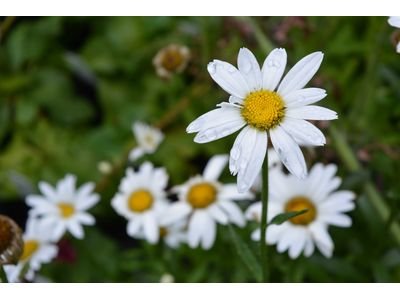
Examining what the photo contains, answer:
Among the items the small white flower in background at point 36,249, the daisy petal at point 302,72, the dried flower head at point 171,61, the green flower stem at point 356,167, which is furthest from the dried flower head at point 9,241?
the green flower stem at point 356,167

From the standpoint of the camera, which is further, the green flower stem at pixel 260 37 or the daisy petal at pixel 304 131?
the green flower stem at pixel 260 37

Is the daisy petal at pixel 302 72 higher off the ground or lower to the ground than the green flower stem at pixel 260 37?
lower

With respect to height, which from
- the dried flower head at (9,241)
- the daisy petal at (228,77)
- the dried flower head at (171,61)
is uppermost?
the dried flower head at (171,61)

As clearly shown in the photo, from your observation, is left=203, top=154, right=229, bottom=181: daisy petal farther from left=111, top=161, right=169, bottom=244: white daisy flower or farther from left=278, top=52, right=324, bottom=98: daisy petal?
left=278, top=52, right=324, bottom=98: daisy petal

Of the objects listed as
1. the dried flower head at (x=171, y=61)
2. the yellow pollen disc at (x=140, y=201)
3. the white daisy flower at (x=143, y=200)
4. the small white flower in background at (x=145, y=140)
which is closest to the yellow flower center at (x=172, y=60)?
the dried flower head at (x=171, y=61)

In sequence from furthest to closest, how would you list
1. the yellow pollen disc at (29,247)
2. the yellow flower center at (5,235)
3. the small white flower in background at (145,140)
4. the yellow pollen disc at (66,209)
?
the small white flower in background at (145,140)
the yellow pollen disc at (66,209)
the yellow pollen disc at (29,247)
the yellow flower center at (5,235)

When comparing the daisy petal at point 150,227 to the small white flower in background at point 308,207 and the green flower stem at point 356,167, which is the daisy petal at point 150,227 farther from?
the green flower stem at point 356,167

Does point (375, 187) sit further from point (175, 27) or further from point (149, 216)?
point (175, 27)

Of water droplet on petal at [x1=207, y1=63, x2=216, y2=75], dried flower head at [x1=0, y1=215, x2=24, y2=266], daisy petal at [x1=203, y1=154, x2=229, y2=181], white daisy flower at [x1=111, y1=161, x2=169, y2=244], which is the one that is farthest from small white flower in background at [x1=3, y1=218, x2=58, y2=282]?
water droplet on petal at [x1=207, y1=63, x2=216, y2=75]

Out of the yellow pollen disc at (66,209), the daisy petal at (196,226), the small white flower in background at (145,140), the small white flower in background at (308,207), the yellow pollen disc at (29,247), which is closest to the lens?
the small white flower in background at (308,207)
